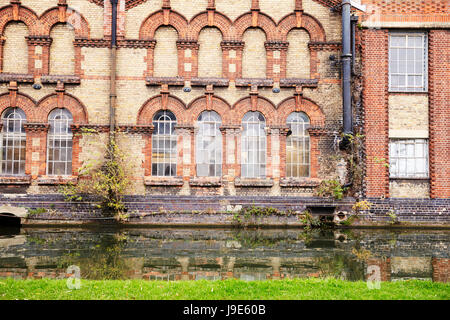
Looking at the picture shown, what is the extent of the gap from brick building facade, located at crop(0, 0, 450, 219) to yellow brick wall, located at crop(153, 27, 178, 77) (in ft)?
0.12

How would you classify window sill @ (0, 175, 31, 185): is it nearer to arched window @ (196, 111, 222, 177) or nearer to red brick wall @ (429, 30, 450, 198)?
arched window @ (196, 111, 222, 177)

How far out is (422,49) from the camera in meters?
15.0

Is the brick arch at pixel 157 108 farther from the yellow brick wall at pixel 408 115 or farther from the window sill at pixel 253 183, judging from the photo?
the yellow brick wall at pixel 408 115

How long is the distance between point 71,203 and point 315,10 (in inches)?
449

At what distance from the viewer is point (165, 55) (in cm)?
1508

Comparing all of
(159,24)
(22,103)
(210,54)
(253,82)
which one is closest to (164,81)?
(210,54)

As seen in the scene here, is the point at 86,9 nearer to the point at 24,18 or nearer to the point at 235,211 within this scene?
the point at 24,18

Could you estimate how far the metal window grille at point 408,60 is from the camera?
15.0 metres

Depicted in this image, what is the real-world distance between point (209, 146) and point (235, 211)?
262 centimetres

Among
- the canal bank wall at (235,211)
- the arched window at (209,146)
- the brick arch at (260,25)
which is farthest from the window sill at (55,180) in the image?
the brick arch at (260,25)

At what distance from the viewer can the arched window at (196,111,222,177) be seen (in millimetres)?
14992

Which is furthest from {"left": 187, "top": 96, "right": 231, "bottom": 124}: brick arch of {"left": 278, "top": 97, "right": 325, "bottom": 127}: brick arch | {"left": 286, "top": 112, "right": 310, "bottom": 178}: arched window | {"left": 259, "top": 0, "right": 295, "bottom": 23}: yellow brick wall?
{"left": 259, "top": 0, "right": 295, "bottom": 23}: yellow brick wall

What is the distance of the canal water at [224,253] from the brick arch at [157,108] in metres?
4.07

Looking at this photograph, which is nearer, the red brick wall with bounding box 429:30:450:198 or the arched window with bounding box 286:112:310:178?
the red brick wall with bounding box 429:30:450:198
